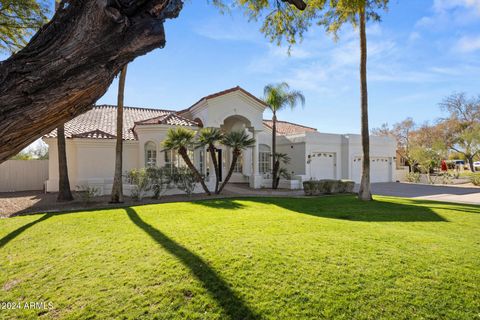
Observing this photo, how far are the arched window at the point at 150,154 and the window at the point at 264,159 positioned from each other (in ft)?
34.2

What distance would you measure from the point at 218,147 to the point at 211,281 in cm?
2010

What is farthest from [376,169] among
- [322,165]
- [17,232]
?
[17,232]

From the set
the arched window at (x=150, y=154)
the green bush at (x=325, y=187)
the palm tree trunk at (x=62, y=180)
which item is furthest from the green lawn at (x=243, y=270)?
the arched window at (x=150, y=154)

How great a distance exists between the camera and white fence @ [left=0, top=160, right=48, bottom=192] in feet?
72.3

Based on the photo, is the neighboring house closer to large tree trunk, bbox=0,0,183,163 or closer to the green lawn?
the green lawn

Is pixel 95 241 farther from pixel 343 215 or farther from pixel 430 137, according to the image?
pixel 430 137

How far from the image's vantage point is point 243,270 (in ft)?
17.8

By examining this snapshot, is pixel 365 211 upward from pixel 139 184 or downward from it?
downward

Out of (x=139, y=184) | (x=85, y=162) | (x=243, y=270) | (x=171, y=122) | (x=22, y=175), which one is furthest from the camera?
(x=22, y=175)

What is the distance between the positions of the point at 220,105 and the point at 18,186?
17088 mm

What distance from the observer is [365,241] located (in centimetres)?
716

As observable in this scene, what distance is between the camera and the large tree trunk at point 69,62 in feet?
7.06

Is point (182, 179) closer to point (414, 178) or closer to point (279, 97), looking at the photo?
point (279, 97)

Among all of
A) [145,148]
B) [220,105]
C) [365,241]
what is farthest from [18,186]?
[365,241]
